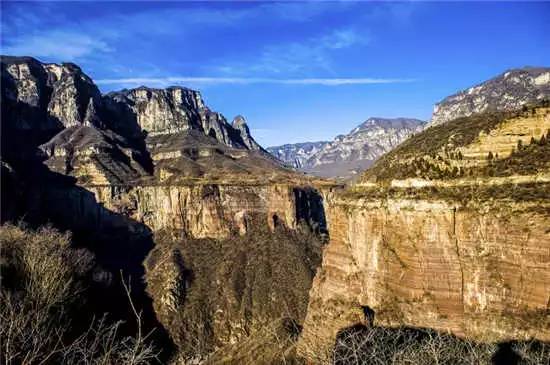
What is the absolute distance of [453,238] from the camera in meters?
34.4

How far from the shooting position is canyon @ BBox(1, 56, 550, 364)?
1286 inches

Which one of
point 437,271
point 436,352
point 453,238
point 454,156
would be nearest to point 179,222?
point 454,156

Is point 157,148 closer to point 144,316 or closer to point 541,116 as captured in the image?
point 144,316

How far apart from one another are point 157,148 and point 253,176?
61.9 meters

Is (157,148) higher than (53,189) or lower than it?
higher

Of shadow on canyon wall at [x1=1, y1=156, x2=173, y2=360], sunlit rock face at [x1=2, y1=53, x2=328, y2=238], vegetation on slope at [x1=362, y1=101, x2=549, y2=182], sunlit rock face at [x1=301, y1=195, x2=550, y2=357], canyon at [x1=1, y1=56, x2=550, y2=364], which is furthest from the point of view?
sunlit rock face at [x1=2, y1=53, x2=328, y2=238]

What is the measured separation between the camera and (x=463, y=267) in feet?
112

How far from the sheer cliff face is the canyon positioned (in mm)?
97

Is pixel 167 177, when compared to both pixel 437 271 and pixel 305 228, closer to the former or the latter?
pixel 305 228

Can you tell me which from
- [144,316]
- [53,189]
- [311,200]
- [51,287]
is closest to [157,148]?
[53,189]

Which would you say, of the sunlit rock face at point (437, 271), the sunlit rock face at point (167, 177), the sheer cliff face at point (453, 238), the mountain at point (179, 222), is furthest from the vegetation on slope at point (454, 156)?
the sunlit rock face at point (167, 177)

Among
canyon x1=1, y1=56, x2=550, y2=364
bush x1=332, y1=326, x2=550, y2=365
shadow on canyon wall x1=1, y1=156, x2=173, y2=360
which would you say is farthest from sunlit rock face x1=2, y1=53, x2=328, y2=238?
bush x1=332, y1=326, x2=550, y2=365

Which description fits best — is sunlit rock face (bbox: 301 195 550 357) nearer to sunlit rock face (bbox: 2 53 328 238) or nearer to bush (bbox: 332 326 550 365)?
bush (bbox: 332 326 550 365)

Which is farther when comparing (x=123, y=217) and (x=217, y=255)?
(x=123, y=217)
